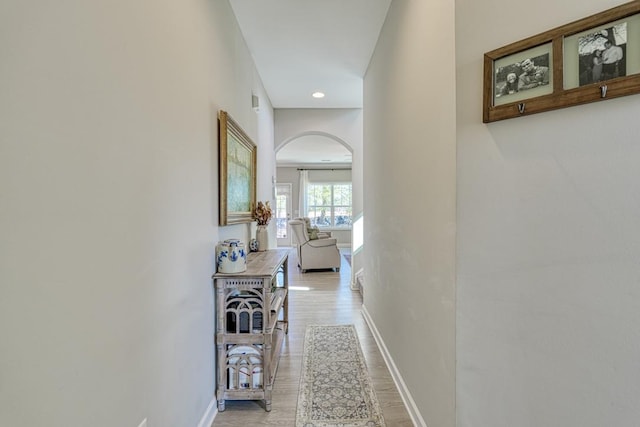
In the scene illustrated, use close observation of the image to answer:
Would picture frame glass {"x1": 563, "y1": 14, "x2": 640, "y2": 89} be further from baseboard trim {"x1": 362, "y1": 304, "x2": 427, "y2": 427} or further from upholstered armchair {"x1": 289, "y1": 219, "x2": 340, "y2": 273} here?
upholstered armchair {"x1": 289, "y1": 219, "x2": 340, "y2": 273}

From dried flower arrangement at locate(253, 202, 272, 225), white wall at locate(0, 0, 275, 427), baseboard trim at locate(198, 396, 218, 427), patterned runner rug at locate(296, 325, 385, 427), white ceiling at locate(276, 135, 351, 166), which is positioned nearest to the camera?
white wall at locate(0, 0, 275, 427)

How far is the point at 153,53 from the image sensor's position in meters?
1.18

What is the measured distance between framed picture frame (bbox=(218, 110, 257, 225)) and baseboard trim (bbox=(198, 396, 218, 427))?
3.55ft

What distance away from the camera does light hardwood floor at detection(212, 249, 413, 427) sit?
6.12 feet

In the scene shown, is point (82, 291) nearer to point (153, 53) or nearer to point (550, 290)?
point (153, 53)

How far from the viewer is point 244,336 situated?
6.38ft

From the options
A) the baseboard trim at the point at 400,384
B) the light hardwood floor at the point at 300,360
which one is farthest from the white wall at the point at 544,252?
the light hardwood floor at the point at 300,360

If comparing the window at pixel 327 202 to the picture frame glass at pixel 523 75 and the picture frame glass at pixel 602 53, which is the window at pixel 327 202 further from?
the picture frame glass at pixel 602 53

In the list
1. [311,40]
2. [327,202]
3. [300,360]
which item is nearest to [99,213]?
[300,360]

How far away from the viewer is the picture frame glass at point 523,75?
918 mm

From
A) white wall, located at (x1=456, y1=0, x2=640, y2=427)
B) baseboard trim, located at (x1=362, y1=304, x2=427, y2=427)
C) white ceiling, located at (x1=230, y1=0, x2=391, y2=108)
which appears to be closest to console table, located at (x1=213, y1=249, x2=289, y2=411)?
baseboard trim, located at (x1=362, y1=304, x2=427, y2=427)

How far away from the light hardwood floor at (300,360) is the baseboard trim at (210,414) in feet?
0.11

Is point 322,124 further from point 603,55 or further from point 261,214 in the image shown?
point 603,55

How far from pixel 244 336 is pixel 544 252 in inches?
65.5
